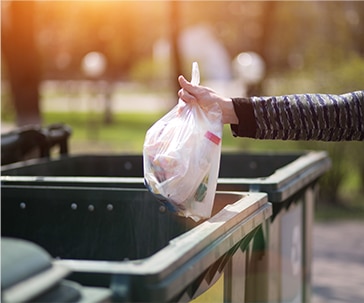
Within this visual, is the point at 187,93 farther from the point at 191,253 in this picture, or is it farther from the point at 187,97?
the point at 191,253

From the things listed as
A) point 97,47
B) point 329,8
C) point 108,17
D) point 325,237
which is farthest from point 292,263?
point 97,47

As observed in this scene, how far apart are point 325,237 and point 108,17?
3231cm

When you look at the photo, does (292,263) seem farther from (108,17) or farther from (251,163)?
(108,17)

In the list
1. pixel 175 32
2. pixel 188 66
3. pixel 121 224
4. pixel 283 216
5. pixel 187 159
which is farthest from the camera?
pixel 188 66

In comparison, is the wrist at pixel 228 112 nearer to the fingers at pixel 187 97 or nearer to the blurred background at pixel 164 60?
the fingers at pixel 187 97

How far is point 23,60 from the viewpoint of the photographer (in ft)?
31.9

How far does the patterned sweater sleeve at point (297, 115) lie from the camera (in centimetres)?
293

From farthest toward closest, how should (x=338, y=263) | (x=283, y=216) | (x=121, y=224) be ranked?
(x=338, y=263), (x=283, y=216), (x=121, y=224)

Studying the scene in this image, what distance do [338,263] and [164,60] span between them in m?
39.4

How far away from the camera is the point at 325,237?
29.8 feet

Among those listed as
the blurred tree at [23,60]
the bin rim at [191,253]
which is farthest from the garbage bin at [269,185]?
the blurred tree at [23,60]

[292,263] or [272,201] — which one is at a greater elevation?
[272,201]

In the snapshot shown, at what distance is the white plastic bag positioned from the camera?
270 cm

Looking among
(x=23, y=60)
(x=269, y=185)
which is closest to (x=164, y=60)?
(x=23, y=60)
